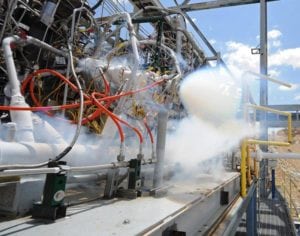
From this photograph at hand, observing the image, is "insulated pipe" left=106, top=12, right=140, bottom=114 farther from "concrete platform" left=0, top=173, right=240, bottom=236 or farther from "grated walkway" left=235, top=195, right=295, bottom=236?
"grated walkway" left=235, top=195, right=295, bottom=236

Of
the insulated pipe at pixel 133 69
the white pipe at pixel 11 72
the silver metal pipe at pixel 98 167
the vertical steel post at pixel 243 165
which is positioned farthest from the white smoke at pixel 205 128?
the white pipe at pixel 11 72

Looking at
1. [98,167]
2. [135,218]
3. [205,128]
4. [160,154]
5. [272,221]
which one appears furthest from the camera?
[272,221]

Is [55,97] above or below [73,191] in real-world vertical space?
above

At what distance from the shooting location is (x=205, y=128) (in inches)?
101

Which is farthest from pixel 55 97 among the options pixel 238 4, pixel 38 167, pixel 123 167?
pixel 238 4

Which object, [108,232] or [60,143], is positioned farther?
[60,143]

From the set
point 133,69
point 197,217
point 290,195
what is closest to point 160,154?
point 197,217

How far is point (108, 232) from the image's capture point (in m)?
0.77

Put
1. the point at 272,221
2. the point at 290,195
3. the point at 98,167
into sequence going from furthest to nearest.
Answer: the point at 290,195 < the point at 272,221 < the point at 98,167

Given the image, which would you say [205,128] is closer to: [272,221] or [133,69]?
[133,69]

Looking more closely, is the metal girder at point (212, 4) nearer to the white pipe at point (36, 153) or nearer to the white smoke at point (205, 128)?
the white smoke at point (205, 128)

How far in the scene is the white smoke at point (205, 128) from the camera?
224cm

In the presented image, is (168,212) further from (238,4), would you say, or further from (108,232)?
(238,4)

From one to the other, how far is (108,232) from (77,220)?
0.14 m
